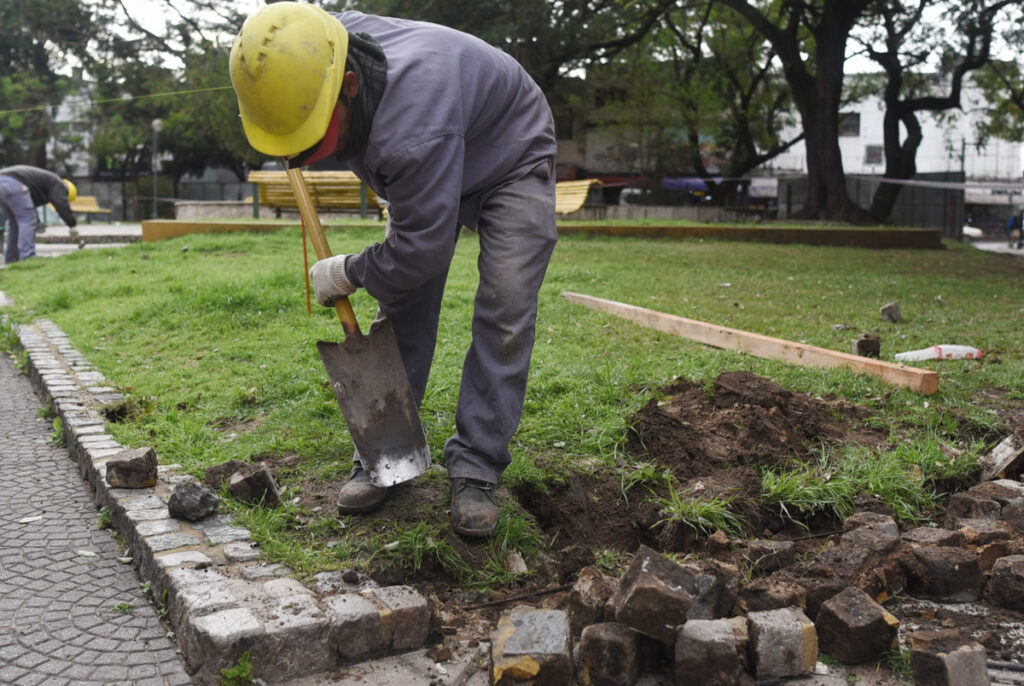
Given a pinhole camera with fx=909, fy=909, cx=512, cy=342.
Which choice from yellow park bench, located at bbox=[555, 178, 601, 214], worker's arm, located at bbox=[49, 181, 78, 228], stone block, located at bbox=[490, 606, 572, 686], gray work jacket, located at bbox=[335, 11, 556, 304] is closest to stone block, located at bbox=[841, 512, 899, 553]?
stone block, located at bbox=[490, 606, 572, 686]

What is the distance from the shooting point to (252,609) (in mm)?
2412

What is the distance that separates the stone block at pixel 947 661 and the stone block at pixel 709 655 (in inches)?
15.5

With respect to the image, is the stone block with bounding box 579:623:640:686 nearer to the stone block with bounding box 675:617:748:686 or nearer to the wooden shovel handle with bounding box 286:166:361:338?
the stone block with bounding box 675:617:748:686

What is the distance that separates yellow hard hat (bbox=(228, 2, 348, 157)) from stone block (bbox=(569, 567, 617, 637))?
1515 mm

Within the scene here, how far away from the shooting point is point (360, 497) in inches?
121

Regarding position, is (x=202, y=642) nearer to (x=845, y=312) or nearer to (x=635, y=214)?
(x=845, y=312)

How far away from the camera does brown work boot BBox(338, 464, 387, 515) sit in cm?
307

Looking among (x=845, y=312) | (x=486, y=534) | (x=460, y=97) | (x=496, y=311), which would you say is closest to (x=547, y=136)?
(x=460, y=97)

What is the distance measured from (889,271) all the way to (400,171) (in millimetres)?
9363

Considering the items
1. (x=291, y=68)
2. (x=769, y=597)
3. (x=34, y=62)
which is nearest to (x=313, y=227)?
(x=291, y=68)

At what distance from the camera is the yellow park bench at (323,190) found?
1580 centimetres

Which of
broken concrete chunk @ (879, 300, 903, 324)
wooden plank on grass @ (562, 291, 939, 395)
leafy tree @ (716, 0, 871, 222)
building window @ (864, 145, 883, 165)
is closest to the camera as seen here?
wooden plank on grass @ (562, 291, 939, 395)

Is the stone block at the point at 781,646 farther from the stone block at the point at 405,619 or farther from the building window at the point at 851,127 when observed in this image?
the building window at the point at 851,127

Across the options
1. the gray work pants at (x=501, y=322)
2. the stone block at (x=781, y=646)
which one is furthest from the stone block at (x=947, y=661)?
the gray work pants at (x=501, y=322)
